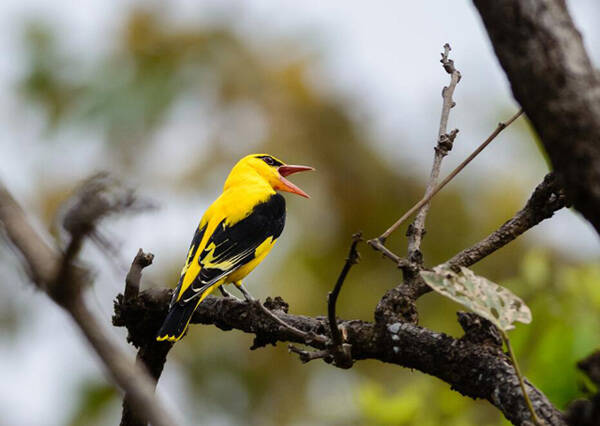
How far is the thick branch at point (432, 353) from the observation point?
6.97 ft

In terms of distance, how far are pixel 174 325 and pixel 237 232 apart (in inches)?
58.3

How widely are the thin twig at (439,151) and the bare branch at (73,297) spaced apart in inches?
69.5

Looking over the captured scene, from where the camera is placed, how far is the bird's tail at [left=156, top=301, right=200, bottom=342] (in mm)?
3191

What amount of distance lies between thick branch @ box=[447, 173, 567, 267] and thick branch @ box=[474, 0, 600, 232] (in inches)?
42.8

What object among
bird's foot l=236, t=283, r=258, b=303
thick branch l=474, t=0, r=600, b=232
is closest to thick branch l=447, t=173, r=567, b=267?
bird's foot l=236, t=283, r=258, b=303

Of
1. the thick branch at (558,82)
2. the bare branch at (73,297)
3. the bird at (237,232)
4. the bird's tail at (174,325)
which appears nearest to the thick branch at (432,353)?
the bird's tail at (174,325)

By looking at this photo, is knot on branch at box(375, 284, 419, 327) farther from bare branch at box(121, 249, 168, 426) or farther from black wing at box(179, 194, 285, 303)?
black wing at box(179, 194, 285, 303)

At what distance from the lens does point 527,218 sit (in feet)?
8.57

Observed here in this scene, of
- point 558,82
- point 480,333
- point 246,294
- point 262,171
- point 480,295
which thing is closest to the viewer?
point 558,82

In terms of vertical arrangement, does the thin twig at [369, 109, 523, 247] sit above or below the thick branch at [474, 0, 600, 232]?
below

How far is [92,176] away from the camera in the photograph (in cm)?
140

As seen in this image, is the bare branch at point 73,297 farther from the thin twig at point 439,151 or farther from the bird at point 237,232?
the bird at point 237,232

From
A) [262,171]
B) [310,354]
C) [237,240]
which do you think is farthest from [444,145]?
[262,171]

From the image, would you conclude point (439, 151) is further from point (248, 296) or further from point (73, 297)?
point (73, 297)
